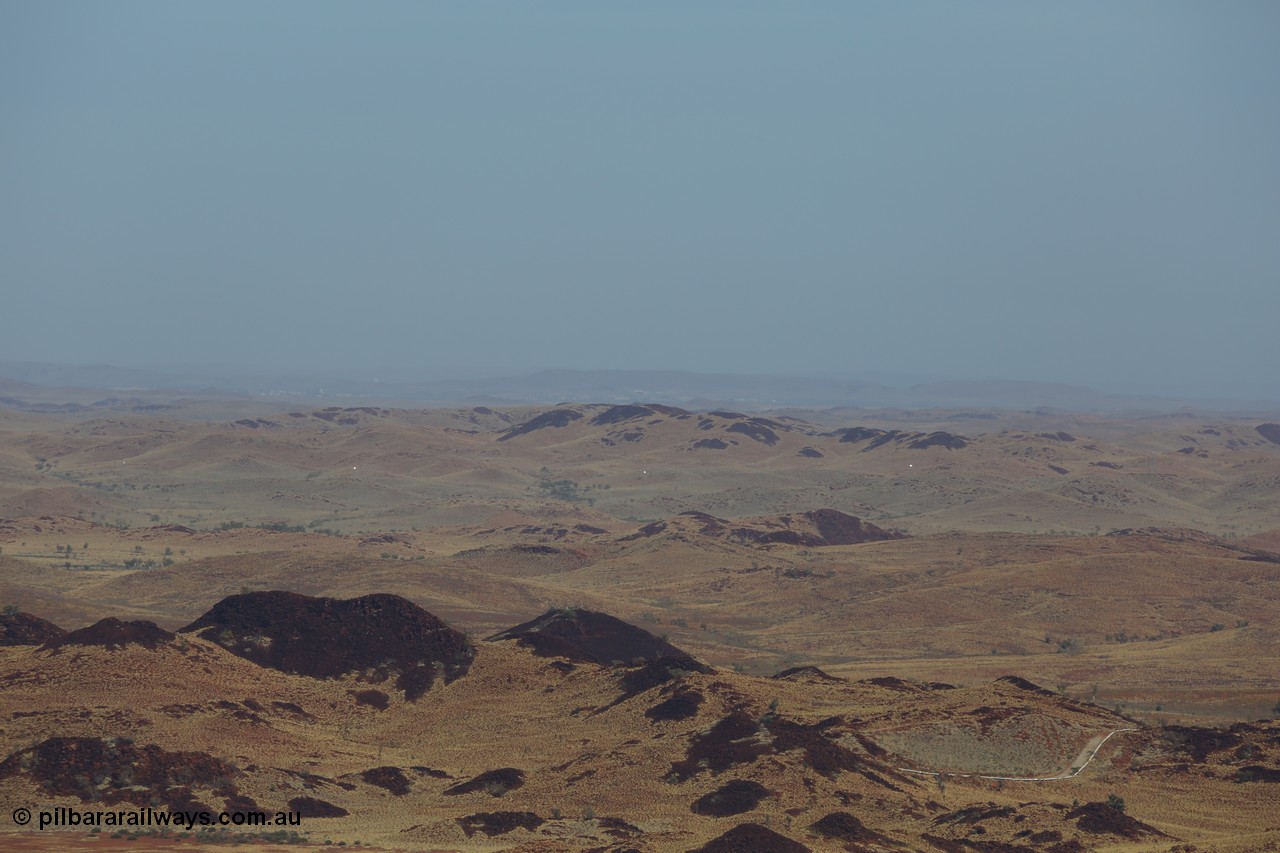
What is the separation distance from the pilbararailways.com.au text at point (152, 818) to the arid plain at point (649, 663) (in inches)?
18.8

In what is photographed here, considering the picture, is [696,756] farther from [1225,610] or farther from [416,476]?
[416,476]

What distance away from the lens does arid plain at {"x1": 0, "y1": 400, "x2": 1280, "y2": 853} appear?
25.7 metres

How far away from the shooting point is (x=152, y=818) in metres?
24.0

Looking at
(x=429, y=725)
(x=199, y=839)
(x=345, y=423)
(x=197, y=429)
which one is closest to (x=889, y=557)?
(x=429, y=725)

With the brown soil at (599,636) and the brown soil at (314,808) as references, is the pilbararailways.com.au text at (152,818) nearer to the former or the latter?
the brown soil at (314,808)

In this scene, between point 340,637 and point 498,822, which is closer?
point 498,822

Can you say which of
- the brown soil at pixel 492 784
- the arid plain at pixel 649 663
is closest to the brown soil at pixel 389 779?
the arid plain at pixel 649 663

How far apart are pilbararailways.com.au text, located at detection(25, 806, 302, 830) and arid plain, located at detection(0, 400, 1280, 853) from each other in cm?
48

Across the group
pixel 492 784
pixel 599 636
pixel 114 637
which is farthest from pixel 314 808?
pixel 599 636

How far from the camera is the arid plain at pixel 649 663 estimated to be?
25.7m

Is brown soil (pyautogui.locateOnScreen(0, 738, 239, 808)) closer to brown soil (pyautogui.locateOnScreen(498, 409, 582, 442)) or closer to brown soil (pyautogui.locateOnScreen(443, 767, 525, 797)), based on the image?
brown soil (pyautogui.locateOnScreen(443, 767, 525, 797))

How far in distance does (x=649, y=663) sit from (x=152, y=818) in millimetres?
13046

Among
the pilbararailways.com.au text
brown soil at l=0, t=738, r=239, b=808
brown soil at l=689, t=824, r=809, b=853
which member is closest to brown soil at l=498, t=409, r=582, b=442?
brown soil at l=0, t=738, r=239, b=808

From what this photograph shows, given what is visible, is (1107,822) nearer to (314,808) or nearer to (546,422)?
(314,808)
